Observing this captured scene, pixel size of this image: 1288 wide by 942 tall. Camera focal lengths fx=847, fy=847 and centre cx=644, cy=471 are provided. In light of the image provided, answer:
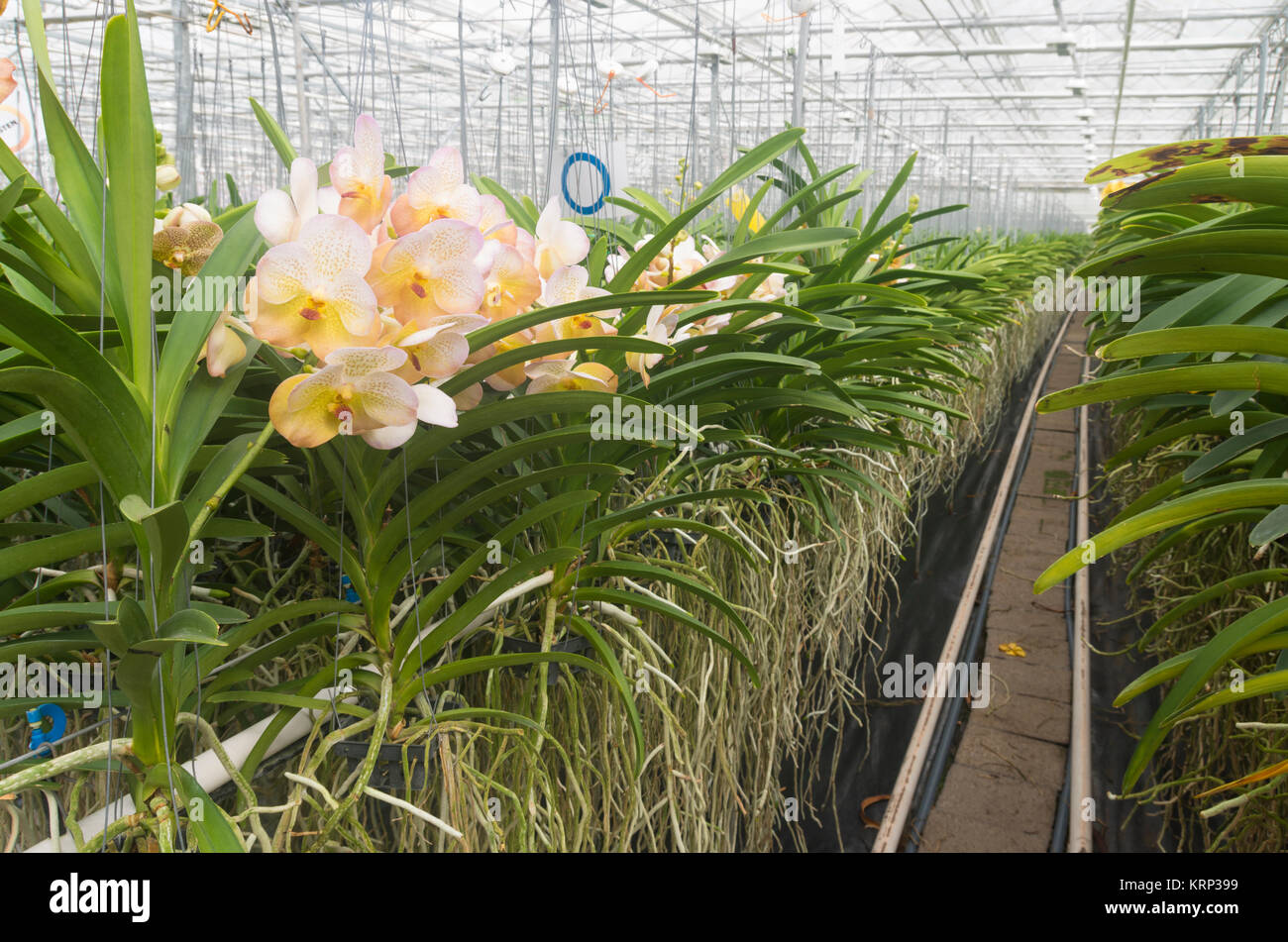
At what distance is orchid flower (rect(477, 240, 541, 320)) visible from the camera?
1.57 ft

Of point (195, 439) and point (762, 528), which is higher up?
point (195, 439)

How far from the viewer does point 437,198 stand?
0.47 meters

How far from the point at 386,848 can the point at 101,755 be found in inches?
10.9

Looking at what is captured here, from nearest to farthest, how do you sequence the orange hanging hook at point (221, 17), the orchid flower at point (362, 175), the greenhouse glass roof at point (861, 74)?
the orchid flower at point (362, 175)
the orange hanging hook at point (221, 17)
the greenhouse glass roof at point (861, 74)

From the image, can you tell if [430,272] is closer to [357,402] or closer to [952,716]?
[357,402]

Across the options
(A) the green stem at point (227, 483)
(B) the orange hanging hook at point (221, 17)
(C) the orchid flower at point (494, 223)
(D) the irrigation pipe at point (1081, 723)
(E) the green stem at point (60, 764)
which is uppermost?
(B) the orange hanging hook at point (221, 17)

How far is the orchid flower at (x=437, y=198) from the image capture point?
0.46 meters

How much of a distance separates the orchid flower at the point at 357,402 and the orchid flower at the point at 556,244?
193 mm

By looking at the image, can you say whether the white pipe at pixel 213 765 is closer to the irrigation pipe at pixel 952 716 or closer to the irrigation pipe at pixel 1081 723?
the irrigation pipe at pixel 1081 723

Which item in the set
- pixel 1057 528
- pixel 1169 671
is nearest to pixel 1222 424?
pixel 1169 671

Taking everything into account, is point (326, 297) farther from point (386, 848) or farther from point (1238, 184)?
point (1238, 184)

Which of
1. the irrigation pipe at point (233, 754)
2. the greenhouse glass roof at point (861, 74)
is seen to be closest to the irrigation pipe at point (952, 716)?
the irrigation pipe at point (233, 754)

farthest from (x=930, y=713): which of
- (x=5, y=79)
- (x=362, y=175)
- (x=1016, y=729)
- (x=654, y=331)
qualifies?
(x=5, y=79)

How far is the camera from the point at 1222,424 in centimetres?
83
